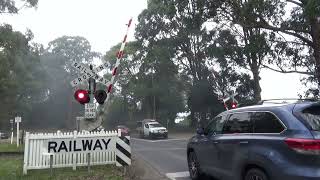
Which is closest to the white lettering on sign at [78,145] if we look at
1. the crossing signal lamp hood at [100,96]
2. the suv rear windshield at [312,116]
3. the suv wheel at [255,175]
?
the crossing signal lamp hood at [100,96]

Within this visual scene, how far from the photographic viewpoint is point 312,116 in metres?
7.14

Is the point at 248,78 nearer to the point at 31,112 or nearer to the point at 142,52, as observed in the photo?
the point at 142,52

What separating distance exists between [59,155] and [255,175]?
6783 millimetres

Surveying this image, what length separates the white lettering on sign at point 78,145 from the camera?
40.2ft

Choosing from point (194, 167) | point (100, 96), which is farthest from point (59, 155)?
point (194, 167)

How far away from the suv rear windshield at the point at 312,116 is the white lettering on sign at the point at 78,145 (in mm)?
6933

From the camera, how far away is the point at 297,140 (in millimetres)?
6828

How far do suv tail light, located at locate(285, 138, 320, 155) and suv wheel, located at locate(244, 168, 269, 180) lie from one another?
0.79 m

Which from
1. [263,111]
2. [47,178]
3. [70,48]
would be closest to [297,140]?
[263,111]

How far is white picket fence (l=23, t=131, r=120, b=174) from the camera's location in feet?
40.2

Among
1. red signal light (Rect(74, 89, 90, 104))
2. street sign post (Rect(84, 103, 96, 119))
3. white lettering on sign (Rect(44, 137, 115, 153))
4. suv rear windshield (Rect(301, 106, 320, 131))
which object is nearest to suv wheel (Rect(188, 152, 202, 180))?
white lettering on sign (Rect(44, 137, 115, 153))

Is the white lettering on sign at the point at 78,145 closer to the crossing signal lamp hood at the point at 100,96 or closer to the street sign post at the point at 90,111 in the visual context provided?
the crossing signal lamp hood at the point at 100,96

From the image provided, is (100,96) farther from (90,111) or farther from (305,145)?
(305,145)

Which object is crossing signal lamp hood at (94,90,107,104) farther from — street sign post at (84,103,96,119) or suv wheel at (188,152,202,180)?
suv wheel at (188,152,202,180)
